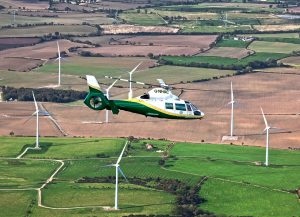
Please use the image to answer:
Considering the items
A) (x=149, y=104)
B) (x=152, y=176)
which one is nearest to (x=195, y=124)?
(x=152, y=176)

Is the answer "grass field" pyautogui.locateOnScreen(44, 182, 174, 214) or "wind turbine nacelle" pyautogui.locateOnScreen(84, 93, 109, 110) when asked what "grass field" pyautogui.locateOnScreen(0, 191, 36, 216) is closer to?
"grass field" pyautogui.locateOnScreen(44, 182, 174, 214)

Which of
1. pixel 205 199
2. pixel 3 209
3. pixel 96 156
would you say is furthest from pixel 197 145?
pixel 3 209

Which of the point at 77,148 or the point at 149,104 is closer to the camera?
the point at 149,104

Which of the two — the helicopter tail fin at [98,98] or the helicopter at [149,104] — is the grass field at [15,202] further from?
the helicopter tail fin at [98,98]

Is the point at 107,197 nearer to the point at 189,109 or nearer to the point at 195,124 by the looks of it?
the point at 195,124

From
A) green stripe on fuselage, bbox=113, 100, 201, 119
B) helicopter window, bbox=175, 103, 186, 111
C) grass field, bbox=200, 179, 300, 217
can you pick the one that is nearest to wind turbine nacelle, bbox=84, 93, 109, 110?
green stripe on fuselage, bbox=113, 100, 201, 119

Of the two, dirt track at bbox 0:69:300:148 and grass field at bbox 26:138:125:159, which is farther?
dirt track at bbox 0:69:300:148
